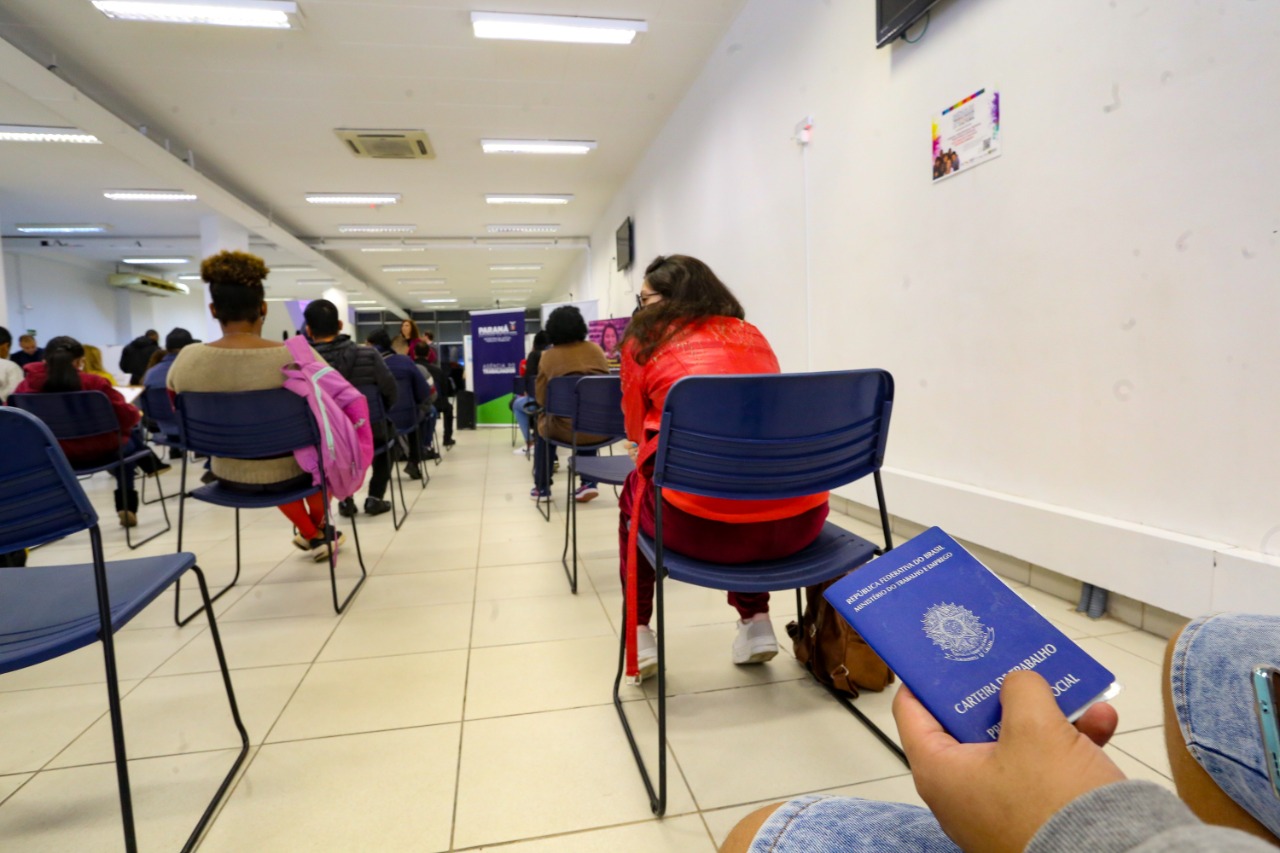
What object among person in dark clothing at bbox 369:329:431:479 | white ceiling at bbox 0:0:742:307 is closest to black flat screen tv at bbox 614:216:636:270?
white ceiling at bbox 0:0:742:307

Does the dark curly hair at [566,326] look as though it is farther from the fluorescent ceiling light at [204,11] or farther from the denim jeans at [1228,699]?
the denim jeans at [1228,699]

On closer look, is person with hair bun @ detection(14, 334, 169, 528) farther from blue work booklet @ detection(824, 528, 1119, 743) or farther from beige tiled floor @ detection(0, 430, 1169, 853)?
blue work booklet @ detection(824, 528, 1119, 743)

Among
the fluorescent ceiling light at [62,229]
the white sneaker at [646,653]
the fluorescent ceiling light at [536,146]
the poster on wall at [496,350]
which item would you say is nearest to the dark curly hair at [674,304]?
the white sneaker at [646,653]

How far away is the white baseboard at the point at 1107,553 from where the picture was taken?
1412 mm

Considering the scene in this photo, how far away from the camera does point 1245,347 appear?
143cm

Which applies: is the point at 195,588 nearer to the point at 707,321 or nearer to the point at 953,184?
the point at 707,321

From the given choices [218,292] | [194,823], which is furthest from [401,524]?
[194,823]

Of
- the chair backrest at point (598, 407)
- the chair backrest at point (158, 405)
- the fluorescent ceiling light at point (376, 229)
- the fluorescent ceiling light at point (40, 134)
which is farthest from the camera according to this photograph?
the fluorescent ceiling light at point (376, 229)

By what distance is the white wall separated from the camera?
1433mm

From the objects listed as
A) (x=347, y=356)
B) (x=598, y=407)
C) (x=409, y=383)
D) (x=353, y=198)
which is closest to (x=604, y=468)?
(x=598, y=407)

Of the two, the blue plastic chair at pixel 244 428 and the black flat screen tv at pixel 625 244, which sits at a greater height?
the black flat screen tv at pixel 625 244

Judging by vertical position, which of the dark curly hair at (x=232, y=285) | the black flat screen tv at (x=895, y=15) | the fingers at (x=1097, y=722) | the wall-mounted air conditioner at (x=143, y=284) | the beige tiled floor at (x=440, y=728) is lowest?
the beige tiled floor at (x=440, y=728)

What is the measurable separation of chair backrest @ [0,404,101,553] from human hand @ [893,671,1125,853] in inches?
45.9

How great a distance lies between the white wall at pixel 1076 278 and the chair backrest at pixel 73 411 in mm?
3536
